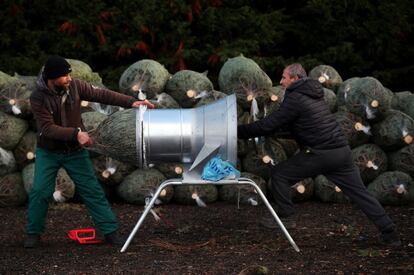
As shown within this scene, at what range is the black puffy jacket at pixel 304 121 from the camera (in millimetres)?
6340

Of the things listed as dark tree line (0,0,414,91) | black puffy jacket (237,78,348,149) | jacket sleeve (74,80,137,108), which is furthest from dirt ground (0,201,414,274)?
dark tree line (0,0,414,91)

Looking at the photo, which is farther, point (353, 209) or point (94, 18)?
point (94, 18)

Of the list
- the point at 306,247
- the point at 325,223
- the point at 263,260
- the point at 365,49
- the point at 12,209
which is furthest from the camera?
the point at 365,49

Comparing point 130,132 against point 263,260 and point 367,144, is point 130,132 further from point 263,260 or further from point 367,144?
point 367,144

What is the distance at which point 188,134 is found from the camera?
5.92 meters

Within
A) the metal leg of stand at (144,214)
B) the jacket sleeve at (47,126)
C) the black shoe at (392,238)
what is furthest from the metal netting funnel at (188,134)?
the black shoe at (392,238)

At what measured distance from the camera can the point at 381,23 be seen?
11195 millimetres

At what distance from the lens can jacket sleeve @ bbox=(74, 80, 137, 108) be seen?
21.3 ft

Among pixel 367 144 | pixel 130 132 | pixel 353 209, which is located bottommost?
pixel 353 209

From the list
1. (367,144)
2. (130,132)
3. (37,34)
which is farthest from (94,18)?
(130,132)

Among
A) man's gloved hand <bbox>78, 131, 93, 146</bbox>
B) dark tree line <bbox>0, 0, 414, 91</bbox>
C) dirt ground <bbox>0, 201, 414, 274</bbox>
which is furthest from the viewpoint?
dark tree line <bbox>0, 0, 414, 91</bbox>

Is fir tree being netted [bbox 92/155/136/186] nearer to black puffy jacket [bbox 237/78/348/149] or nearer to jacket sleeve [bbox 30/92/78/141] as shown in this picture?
jacket sleeve [bbox 30/92/78/141]

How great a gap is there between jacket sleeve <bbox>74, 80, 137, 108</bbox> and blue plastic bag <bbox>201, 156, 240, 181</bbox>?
960 millimetres

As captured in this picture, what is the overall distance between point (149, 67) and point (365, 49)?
4166 millimetres
